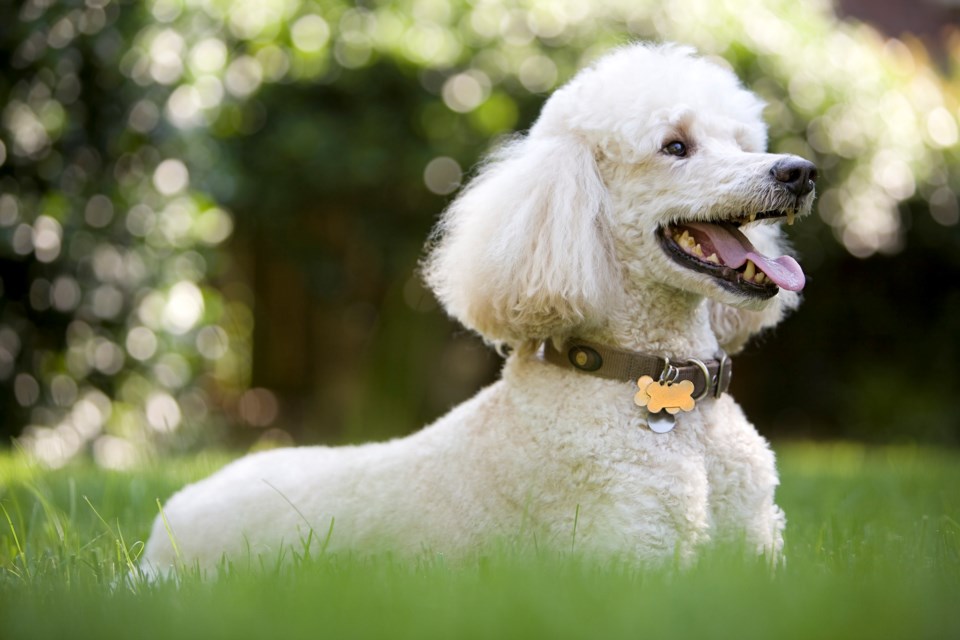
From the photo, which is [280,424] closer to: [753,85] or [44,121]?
[44,121]

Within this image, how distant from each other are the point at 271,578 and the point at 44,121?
428 centimetres

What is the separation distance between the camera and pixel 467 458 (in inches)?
104

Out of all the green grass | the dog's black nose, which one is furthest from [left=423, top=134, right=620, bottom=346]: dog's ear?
the green grass

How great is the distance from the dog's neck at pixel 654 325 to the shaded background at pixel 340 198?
86.7 inches

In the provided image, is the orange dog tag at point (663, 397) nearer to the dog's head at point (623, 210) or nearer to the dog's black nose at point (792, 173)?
the dog's head at point (623, 210)

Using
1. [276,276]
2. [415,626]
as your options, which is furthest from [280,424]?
[415,626]

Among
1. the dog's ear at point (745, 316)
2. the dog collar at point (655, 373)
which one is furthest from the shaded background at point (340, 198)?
the dog collar at point (655, 373)

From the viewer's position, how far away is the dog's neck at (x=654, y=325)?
2656 millimetres

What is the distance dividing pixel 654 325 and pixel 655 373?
159mm

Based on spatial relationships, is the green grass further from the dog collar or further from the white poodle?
the dog collar

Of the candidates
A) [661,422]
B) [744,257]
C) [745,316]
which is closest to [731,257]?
[744,257]

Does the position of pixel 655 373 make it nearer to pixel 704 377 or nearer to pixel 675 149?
pixel 704 377

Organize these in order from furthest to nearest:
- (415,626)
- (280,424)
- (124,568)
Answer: (280,424) < (124,568) < (415,626)

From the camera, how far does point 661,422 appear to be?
2514 mm
